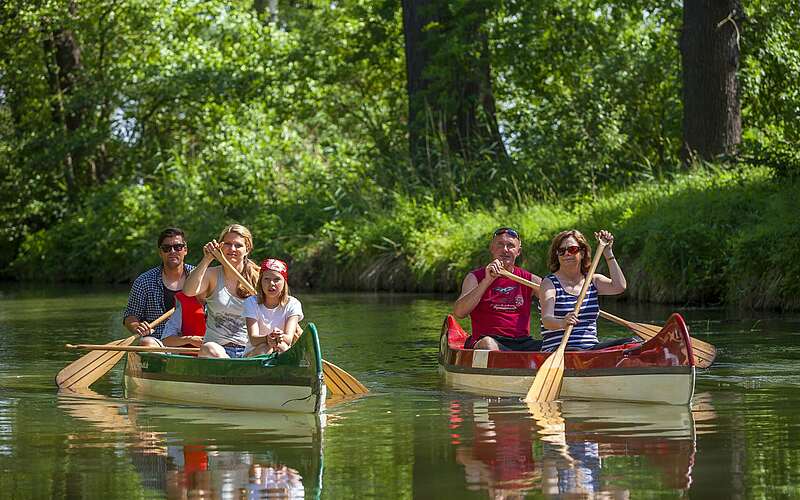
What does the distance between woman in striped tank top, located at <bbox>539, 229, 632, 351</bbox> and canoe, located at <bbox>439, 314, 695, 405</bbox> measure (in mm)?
240

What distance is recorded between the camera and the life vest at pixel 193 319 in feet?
36.2

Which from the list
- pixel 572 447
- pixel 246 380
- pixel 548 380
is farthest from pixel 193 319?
pixel 572 447

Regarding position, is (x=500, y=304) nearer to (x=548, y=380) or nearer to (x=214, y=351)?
(x=548, y=380)

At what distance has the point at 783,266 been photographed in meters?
15.7

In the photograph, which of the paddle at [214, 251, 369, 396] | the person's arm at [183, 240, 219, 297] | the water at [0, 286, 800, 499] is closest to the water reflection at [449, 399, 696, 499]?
the water at [0, 286, 800, 499]

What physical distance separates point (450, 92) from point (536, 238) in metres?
5.44

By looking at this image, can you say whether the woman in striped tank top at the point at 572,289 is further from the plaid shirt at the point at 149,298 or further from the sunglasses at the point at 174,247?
the plaid shirt at the point at 149,298

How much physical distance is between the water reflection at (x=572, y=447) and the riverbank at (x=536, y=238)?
695cm

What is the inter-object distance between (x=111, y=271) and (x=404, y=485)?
2514 centimetres

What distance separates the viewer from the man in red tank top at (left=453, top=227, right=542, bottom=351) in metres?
10.6

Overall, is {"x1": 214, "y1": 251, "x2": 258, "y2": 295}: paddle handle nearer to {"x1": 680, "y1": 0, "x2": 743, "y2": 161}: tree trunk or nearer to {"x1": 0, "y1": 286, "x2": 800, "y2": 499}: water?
{"x1": 0, "y1": 286, "x2": 800, "y2": 499}: water

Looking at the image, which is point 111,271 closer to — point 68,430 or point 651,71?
point 651,71

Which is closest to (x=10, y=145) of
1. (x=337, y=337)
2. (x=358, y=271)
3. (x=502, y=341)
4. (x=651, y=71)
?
(x=358, y=271)

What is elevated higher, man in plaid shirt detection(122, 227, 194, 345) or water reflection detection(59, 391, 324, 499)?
man in plaid shirt detection(122, 227, 194, 345)
